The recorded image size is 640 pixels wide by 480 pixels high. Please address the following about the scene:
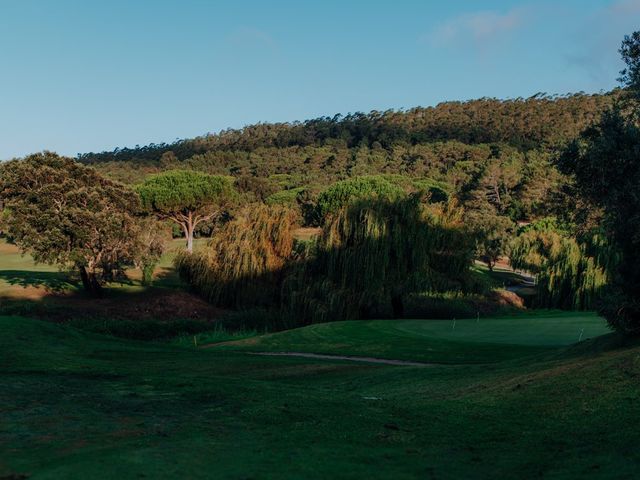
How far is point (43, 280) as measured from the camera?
48.0m

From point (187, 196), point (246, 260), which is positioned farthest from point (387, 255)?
point (187, 196)

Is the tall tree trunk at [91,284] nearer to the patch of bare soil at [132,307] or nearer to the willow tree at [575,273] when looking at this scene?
the patch of bare soil at [132,307]

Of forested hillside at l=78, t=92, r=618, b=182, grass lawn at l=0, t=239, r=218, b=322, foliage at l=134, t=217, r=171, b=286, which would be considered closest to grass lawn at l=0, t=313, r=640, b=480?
grass lawn at l=0, t=239, r=218, b=322

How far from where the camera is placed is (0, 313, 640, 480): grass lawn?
23.1 feet

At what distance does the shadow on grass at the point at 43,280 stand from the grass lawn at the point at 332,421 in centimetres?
2937

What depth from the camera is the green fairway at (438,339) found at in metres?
22.6

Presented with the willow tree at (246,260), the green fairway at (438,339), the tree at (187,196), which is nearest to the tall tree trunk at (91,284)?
the willow tree at (246,260)

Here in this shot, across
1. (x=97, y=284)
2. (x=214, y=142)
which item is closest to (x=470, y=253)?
(x=97, y=284)

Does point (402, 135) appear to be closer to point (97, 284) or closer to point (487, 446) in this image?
point (97, 284)

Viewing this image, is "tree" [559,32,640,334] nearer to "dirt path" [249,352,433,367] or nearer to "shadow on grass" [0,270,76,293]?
"dirt path" [249,352,433,367]

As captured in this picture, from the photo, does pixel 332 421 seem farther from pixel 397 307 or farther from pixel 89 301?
pixel 89 301

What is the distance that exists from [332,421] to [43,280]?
43.4m

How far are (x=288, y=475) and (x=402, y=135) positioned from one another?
163 metres

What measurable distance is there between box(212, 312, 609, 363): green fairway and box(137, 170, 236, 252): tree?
4104 cm
